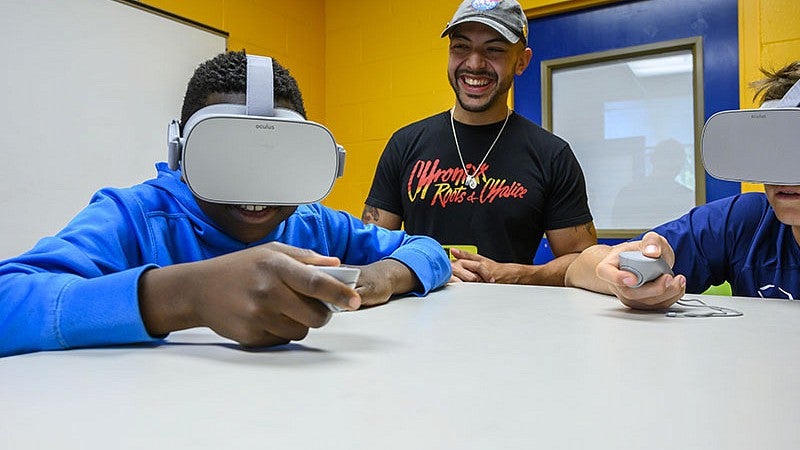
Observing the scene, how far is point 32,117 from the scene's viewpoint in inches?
71.3

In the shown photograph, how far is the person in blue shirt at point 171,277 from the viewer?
0.54 meters

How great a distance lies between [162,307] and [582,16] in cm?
226

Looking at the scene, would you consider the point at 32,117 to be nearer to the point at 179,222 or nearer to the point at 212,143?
the point at 179,222

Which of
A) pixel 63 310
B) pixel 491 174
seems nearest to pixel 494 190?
pixel 491 174

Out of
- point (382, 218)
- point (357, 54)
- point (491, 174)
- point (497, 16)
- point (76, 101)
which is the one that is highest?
point (357, 54)

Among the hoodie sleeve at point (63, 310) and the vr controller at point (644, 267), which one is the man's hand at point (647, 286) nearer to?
the vr controller at point (644, 267)

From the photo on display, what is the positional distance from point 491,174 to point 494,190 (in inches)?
2.1

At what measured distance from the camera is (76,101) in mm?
1934

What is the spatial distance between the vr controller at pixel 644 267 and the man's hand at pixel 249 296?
45 centimetres

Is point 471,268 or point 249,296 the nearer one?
point 249,296

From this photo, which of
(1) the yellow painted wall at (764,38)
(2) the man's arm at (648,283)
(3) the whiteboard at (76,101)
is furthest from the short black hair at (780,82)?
(3) the whiteboard at (76,101)

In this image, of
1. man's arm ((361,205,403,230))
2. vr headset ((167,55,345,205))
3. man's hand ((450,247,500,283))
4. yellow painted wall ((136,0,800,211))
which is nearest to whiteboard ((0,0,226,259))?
yellow painted wall ((136,0,800,211))

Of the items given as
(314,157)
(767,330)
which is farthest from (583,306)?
(314,157)

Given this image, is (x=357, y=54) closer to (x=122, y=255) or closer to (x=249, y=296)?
(x=122, y=255)
